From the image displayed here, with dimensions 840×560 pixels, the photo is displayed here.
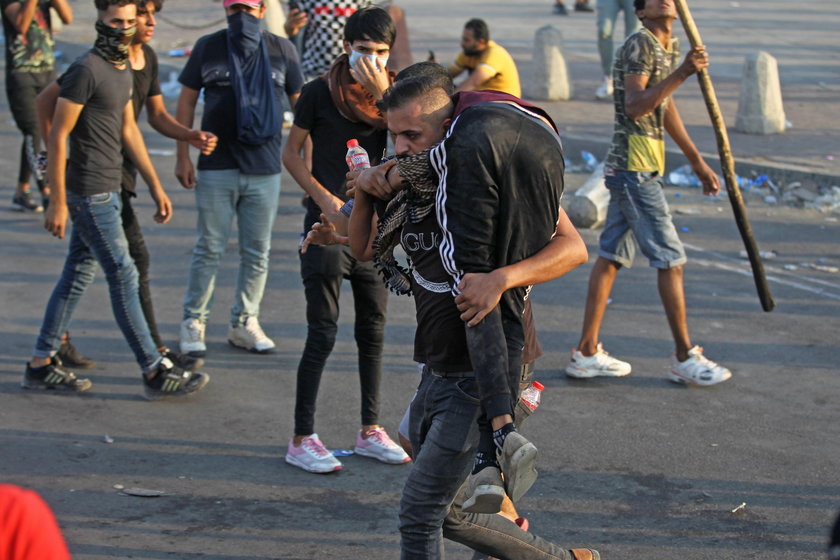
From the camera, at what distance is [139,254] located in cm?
638

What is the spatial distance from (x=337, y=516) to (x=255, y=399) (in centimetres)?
146

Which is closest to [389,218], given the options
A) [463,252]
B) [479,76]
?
[463,252]

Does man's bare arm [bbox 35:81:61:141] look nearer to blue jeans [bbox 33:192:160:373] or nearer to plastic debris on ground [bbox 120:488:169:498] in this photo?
blue jeans [bbox 33:192:160:373]

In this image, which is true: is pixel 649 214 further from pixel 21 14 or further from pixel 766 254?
pixel 21 14

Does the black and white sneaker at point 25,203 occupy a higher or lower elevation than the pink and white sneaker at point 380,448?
lower

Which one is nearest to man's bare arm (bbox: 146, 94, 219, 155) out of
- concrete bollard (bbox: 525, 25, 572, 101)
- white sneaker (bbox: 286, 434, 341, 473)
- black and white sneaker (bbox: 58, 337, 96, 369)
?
black and white sneaker (bbox: 58, 337, 96, 369)

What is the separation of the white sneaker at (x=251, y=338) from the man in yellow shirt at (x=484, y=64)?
2818 millimetres

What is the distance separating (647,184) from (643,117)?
0.37 metres

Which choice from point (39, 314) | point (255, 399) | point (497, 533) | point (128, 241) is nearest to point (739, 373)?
point (255, 399)

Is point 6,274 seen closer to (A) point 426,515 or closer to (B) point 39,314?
(B) point 39,314

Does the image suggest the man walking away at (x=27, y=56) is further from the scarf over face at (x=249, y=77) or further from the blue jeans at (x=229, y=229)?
the scarf over face at (x=249, y=77)

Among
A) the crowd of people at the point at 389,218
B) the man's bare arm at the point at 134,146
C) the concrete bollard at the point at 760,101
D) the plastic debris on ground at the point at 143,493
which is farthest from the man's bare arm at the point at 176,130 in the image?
the concrete bollard at the point at 760,101

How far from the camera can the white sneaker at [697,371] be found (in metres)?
6.24

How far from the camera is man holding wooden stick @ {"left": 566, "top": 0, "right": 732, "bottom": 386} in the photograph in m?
6.16
